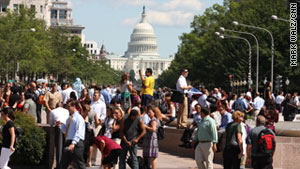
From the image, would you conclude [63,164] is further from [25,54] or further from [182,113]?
[25,54]

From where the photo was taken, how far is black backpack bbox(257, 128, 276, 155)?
39.0ft

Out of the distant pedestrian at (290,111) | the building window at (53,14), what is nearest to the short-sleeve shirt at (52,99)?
the distant pedestrian at (290,111)

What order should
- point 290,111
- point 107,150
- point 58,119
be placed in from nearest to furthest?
point 107,150, point 58,119, point 290,111

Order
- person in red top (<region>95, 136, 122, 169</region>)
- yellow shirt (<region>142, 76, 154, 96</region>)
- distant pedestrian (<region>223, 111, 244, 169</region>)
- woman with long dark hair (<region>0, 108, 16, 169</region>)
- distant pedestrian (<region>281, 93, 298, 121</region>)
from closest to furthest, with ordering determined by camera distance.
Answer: person in red top (<region>95, 136, 122, 169</region>) → distant pedestrian (<region>223, 111, 244, 169</region>) → woman with long dark hair (<region>0, 108, 16, 169</region>) → yellow shirt (<region>142, 76, 154, 96</region>) → distant pedestrian (<region>281, 93, 298, 121</region>)

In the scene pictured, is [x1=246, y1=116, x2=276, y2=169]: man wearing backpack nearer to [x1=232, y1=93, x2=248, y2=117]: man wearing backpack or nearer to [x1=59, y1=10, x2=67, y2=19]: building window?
[x1=232, y1=93, x2=248, y2=117]: man wearing backpack

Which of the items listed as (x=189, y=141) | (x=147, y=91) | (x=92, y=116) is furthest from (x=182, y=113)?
(x=92, y=116)

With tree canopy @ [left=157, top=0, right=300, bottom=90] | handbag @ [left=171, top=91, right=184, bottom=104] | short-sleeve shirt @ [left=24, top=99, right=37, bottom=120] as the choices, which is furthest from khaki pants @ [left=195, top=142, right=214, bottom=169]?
tree canopy @ [left=157, top=0, right=300, bottom=90]

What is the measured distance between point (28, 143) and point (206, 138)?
14.1ft

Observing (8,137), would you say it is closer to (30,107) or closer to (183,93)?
(30,107)

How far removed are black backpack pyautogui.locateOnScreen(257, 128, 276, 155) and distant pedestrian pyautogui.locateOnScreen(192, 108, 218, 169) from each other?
1.48m

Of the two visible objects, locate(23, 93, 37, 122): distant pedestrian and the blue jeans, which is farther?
locate(23, 93, 37, 122): distant pedestrian

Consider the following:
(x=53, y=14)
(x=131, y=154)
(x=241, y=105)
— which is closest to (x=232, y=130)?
(x=131, y=154)

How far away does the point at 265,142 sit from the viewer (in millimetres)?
11898

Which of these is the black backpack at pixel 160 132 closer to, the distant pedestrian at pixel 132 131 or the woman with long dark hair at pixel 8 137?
the distant pedestrian at pixel 132 131
